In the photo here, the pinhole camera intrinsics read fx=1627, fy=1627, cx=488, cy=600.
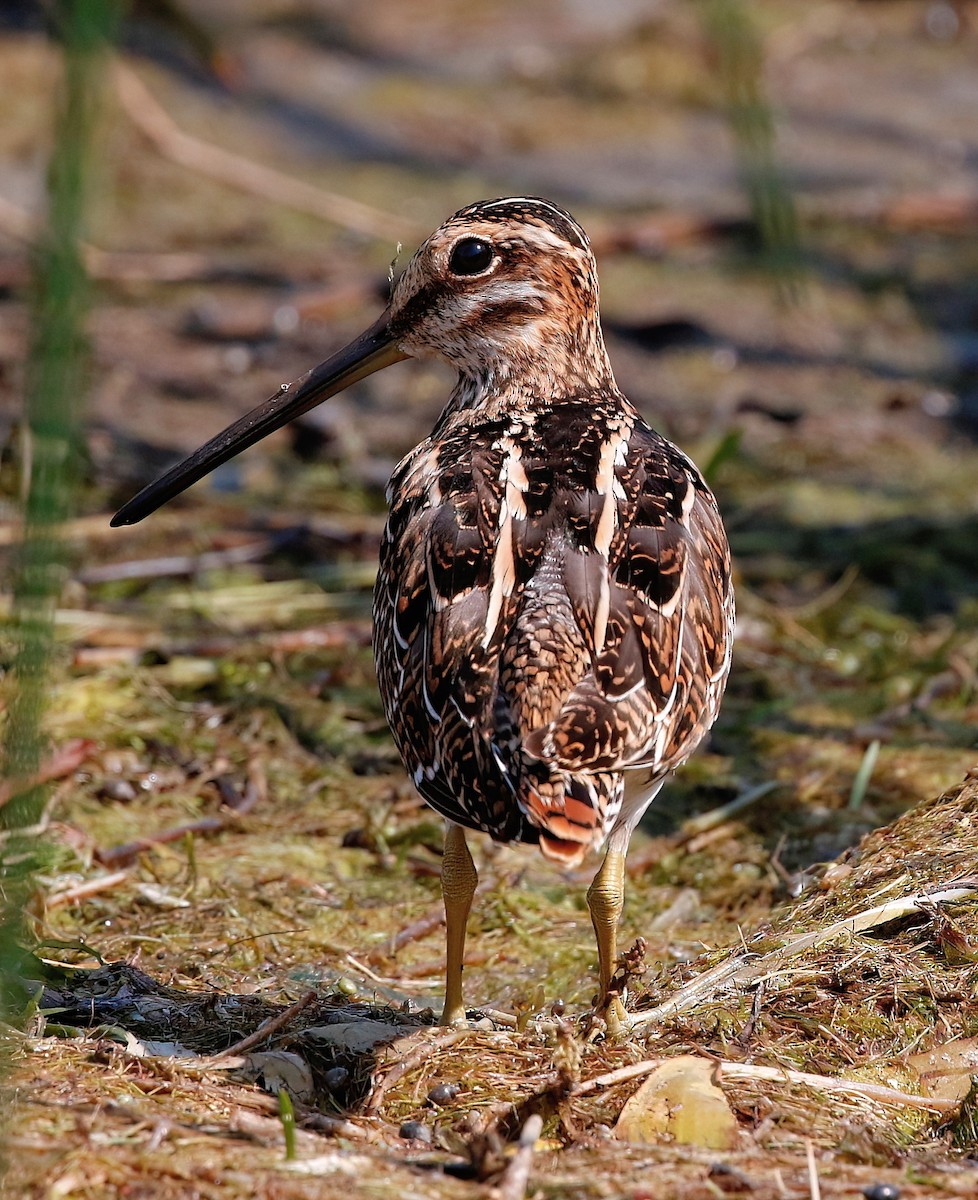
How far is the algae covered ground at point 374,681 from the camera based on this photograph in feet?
10.6

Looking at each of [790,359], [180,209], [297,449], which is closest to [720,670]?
[297,449]

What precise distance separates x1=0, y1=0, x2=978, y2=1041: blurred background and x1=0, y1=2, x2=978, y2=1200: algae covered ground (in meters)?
0.02

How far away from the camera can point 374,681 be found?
596 centimetres

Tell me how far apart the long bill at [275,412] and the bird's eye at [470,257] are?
10.8 inches

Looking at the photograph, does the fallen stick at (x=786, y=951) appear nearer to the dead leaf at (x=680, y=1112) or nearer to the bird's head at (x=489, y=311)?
the dead leaf at (x=680, y=1112)

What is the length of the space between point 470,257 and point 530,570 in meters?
1.18

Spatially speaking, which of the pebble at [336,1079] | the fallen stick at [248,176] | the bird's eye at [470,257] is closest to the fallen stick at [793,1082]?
the pebble at [336,1079]

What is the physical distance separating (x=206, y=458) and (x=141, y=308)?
16.1ft

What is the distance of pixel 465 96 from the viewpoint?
11.5 meters

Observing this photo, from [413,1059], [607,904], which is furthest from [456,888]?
[413,1059]

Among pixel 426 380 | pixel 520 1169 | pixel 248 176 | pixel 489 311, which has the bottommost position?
pixel 520 1169

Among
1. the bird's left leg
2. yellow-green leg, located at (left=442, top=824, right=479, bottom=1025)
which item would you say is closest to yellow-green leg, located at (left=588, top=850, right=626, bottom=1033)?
the bird's left leg

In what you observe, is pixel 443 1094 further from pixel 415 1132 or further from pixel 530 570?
pixel 530 570

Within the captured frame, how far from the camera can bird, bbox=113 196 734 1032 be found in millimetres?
3293
